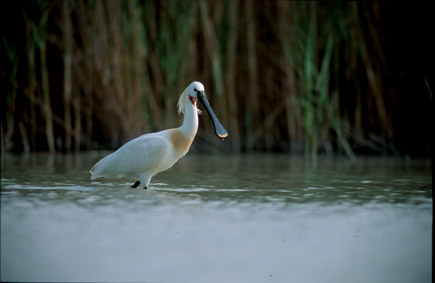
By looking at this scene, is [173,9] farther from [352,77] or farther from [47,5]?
[352,77]

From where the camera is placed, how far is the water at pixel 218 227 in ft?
8.57

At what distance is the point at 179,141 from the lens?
4738 millimetres

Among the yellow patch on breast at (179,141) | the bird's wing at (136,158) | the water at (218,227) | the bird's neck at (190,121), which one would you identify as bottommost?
the water at (218,227)

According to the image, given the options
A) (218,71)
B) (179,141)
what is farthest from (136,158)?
(218,71)

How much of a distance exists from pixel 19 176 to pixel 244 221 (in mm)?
2133

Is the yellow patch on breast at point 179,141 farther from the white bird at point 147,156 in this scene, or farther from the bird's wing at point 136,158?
the bird's wing at point 136,158

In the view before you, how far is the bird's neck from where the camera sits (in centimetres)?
479

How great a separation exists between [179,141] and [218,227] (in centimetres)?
159

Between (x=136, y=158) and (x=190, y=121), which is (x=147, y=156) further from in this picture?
(x=190, y=121)

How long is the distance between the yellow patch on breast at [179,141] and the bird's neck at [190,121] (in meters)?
0.03

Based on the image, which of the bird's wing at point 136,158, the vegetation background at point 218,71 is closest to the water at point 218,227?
the bird's wing at point 136,158

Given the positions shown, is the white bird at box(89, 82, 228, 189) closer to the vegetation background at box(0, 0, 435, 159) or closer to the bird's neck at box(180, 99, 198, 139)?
the bird's neck at box(180, 99, 198, 139)

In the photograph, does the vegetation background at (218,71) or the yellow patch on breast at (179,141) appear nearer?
the yellow patch on breast at (179,141)

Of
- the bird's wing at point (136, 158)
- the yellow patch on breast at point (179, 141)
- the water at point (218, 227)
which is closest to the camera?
the water at point (218, 227)
